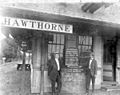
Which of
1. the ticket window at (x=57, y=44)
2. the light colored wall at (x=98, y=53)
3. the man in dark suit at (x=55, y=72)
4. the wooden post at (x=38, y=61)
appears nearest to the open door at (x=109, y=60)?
the light colored wall at (x=98, y=53)

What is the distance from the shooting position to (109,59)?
9.98 metres

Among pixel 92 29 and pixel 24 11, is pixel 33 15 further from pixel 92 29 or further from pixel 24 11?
pixel 92 29

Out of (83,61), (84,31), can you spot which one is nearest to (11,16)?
(84,31)

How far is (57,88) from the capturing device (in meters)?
7.12

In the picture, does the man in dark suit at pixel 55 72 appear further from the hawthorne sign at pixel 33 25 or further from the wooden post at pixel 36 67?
the hawthorne sign at pixel 33 25

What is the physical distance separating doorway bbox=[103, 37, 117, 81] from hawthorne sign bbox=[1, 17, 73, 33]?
445cm

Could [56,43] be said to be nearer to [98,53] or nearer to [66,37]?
[66,37]

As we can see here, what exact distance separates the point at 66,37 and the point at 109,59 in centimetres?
348

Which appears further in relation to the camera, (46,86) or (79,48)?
(79,48)

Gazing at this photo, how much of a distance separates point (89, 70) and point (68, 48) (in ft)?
4.53

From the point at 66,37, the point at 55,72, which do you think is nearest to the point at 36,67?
the point at 55,72

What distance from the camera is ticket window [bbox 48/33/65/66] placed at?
7.82m

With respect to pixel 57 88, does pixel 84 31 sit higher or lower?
higher

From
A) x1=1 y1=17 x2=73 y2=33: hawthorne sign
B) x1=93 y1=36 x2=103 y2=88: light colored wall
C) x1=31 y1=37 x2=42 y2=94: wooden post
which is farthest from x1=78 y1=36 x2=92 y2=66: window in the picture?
x1=1 y1=17 x2=73 y2=33: hawthorne sign
